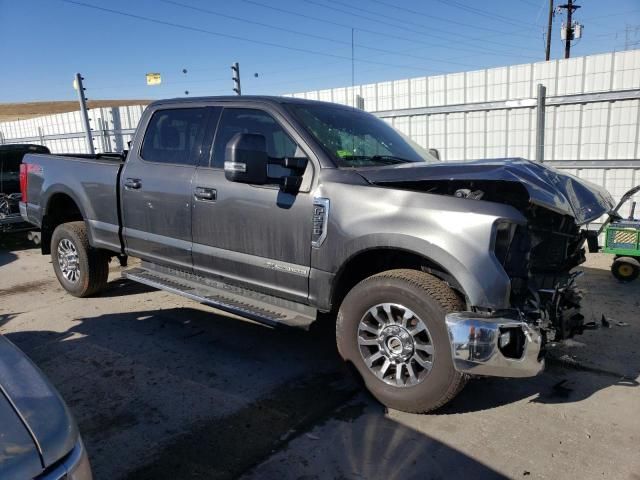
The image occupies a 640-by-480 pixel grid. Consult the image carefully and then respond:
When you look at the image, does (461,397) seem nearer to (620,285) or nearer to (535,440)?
(535,440)

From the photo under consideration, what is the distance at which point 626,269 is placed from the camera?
6.02 m

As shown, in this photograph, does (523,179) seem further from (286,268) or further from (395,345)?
(286,268)

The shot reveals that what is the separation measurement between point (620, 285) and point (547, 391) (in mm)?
3249

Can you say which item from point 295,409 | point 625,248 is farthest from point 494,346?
point 625,248

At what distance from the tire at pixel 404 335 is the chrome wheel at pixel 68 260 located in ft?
12.1

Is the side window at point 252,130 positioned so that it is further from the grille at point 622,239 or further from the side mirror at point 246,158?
the grille at point 622,239

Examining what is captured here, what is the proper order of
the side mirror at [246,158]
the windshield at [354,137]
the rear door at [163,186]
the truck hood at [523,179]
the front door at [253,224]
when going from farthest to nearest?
the rear door at [163,186], the windshield at [354,137], the front door at [253,224], the side mirror at [246,158], the truck hood at [523,179]

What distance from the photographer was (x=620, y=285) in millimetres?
5949

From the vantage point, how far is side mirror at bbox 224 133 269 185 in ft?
11.1

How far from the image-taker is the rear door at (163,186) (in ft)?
14.0

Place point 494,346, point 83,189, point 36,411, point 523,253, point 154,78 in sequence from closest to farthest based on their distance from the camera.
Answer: point 36,411
point 494,346
point 523,253
point 83,189
point 154,78

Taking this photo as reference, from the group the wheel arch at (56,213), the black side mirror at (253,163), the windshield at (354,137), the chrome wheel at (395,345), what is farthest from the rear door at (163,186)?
the chrome wheel at (395,345)

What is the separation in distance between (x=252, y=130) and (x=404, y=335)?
205 centimetres

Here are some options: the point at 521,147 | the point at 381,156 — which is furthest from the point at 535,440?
the point at 521,147
